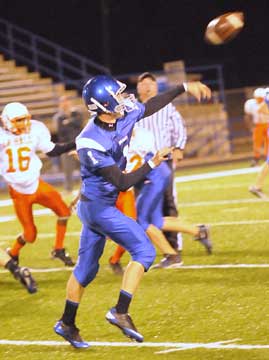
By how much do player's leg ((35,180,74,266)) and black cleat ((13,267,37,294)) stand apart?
1259mm

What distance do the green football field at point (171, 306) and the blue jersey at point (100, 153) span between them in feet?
3.01

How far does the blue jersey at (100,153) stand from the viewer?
5715mm

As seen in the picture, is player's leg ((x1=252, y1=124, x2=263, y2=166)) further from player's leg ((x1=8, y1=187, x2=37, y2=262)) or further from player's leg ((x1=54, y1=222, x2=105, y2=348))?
player's leg ((x1=54, y1=222, x2=105, y2=348))

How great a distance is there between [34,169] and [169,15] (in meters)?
22.4

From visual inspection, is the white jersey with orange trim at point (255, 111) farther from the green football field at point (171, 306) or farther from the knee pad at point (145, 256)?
the knee pad at point (145, 256)

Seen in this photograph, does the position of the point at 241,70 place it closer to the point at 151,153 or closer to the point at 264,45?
the point at 264,45

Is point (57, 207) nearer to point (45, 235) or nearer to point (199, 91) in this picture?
point (45, 235)

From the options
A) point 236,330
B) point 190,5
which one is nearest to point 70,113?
point 236,330

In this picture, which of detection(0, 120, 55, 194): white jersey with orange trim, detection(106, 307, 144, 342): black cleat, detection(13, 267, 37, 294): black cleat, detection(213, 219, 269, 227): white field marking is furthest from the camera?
detection(213, 219, 269, 227): white field marking

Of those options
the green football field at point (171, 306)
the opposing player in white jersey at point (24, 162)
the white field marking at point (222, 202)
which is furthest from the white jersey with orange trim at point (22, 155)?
the white field marking at point (222, 202)

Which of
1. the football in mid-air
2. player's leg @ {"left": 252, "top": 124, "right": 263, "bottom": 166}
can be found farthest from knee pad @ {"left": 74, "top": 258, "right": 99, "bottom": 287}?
player's leg @ {"left": 252, "top": 124, "right": 263, "bottom": 166}

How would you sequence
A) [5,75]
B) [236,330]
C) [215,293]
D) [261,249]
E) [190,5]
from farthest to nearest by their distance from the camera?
[190,5]
[5,75]
[261,249]
[215,293]
[236,330]

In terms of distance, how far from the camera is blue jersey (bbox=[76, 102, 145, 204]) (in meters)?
5.71

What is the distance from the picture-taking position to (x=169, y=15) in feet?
99.2
